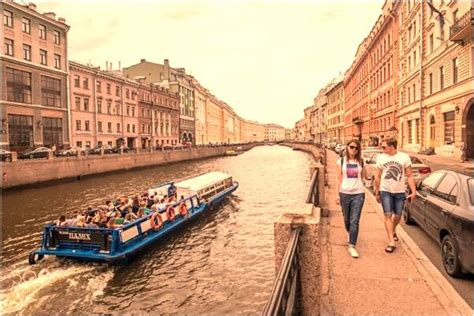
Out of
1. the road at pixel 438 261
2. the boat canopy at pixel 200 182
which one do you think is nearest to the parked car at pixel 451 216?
the road at pixel 438 261

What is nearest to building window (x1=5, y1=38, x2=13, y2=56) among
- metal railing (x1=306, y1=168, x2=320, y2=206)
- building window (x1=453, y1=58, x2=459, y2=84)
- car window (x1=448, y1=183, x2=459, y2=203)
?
metal railing (x1=306, y1=168, x2=320, y2=206)

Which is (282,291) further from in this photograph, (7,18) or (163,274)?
(7,18)

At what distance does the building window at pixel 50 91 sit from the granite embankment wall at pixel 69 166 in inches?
384

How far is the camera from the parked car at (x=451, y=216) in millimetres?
5281

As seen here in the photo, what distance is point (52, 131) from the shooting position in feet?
136

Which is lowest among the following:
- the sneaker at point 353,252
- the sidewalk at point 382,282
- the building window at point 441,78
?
the sidewalk at point 382,282

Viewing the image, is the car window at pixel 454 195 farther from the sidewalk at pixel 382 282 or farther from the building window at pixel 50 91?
the building window at pixel 50 91

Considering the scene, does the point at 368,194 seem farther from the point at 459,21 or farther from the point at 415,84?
the point at 415,84

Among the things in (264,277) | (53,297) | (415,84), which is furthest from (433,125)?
(53,297)

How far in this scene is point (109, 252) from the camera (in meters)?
A: 11.4

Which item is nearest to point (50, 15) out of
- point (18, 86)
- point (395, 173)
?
point (18, 86)

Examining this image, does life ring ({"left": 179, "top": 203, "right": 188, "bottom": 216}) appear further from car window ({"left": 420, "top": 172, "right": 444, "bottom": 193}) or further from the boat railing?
car window ({"left": 420, "top": 172, "right": 444, "bottom": 193})

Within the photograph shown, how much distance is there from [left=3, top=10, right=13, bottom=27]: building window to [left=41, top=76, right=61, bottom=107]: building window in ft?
20.4

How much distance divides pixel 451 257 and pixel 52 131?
4419cm
